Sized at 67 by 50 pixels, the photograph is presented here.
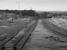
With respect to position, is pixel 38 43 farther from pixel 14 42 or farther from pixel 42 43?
pixel 14 42

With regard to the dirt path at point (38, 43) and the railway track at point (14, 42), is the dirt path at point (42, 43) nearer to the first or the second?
the dirt path at point (38, 43)

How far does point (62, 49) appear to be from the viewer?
938 cm

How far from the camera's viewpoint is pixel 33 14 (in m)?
77.8

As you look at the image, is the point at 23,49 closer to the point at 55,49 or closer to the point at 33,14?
the point at 55,49

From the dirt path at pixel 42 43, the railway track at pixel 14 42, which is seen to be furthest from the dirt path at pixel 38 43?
the railway track at pixel 14 42

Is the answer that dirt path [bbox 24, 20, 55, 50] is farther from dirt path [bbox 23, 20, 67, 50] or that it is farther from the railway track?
the railway track

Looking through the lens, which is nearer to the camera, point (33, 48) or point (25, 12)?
point (33, 48)

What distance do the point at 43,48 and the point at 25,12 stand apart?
7112 cm

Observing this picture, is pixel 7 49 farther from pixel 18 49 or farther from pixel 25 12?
pixel 25 12

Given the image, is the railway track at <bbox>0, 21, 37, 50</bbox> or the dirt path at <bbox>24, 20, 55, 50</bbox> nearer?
the railway track at <bbox>0, 21, 37, 50</bbox>

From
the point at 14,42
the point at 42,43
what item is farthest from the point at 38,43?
the point at 14,42

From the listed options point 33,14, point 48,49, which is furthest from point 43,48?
point 33,14

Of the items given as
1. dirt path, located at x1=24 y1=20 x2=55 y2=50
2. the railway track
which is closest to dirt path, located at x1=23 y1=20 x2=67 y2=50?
dirt path, located at x1=24 y1=20 x2=55 y2=50

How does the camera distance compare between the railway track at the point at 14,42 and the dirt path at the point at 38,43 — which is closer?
the railway track at the point at 14,42
